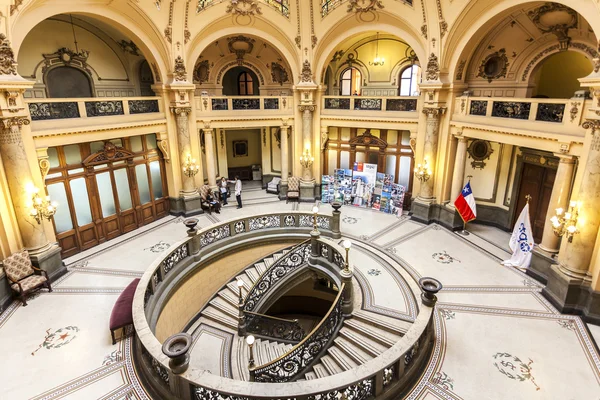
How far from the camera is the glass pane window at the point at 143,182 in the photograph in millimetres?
11787

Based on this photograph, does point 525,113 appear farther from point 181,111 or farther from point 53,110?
point 53,110

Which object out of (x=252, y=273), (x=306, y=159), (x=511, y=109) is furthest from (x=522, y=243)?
(x=306, y=159)

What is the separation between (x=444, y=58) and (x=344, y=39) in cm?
378

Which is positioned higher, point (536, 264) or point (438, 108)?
point (438, 108)

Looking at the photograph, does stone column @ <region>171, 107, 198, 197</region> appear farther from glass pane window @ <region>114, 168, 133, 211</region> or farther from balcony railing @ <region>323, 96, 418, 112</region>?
balcony railing @ <region>323, 96, 418, 112</region>

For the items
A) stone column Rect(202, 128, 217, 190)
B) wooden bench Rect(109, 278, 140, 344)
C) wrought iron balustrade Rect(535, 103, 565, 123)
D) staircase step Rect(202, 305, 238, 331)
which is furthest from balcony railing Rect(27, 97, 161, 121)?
wrought iron balustrade Rect(535, 103, 565, 123)

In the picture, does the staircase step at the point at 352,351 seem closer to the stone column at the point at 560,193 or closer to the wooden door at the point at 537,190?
the stone column at the point at 560,193

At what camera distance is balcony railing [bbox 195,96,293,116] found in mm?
12859

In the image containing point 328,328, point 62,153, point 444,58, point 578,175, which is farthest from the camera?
point 444,58

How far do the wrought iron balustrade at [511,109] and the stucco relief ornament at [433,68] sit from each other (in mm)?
1979

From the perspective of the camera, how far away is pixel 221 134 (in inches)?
626

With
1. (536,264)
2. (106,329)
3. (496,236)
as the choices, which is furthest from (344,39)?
(106,329)

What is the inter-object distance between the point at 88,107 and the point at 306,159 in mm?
7691

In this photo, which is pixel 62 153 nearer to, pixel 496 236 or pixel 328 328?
pixel 328 328
